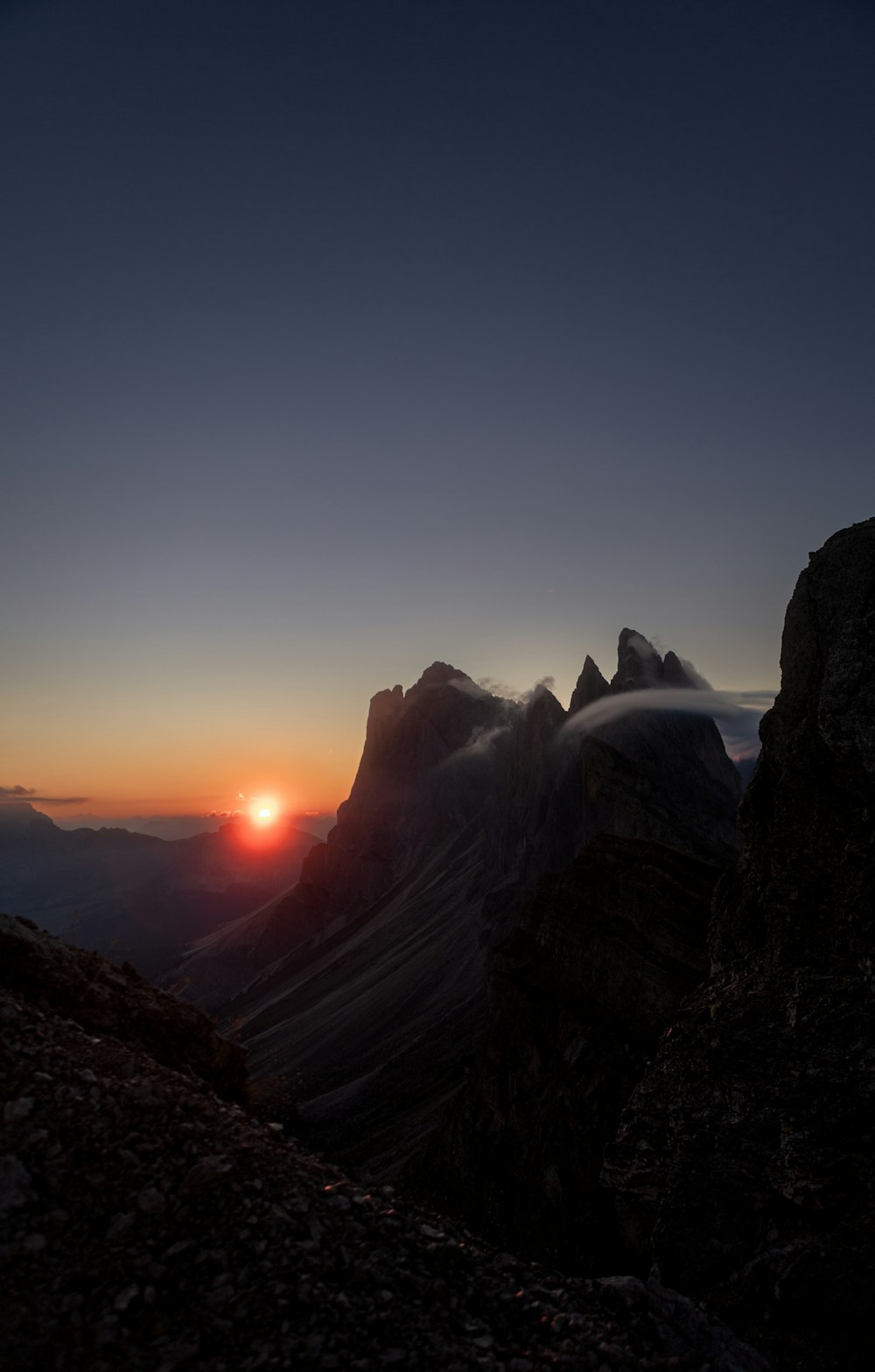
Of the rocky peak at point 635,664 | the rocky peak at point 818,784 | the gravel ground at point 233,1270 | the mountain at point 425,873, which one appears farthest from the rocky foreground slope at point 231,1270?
the rocky peak at point 635,664

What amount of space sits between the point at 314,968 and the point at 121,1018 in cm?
11052

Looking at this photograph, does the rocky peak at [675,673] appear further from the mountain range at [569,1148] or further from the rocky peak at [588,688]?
the mountain range at [569,1148]

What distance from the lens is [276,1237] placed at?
684 centimetres

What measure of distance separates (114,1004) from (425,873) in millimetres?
125170

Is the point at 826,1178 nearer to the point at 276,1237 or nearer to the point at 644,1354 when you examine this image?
the point at 644,1354

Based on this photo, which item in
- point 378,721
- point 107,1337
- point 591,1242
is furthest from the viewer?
point 378,721

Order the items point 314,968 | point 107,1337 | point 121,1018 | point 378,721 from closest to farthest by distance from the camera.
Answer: point 107,1337 → point 121,1018 → point 314,968 → point 378,721

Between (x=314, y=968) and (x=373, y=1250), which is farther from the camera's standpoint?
(x=314, y=968)

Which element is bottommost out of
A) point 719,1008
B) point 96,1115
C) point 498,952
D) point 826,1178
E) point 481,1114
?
point 481,1114

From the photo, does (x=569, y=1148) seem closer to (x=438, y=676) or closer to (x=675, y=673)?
(x=675, y=673)

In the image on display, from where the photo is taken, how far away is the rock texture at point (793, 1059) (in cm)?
989

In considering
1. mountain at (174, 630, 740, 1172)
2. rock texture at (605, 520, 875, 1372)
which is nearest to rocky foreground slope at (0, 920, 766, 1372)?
rock texture at (605, 520, 875, 1372)

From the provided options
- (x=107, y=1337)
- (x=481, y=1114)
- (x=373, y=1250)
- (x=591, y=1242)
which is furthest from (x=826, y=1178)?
(x=481, y=1114)

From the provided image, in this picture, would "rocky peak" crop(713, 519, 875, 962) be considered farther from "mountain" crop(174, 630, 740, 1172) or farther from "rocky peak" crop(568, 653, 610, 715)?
"rocky peak" crop(568, 653, 610, 715)
